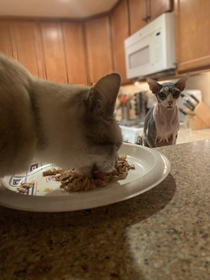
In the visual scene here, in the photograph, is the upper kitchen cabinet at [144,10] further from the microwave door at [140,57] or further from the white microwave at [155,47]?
the microwave door at [140,57]

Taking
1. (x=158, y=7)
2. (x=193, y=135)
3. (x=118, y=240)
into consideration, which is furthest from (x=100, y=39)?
(x=118, y=240)

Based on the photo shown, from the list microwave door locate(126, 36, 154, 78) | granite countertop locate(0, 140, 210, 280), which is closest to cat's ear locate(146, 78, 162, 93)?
granite countertop locate(0, 140, 210, 280)

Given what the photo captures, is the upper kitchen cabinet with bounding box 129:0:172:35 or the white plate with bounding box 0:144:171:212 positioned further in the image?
the upper kitchen cabinet with bounding box 129:0:172:35

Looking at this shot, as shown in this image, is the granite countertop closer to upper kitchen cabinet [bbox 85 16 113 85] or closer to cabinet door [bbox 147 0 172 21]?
cabinet door [bbox 147 0 172 21]

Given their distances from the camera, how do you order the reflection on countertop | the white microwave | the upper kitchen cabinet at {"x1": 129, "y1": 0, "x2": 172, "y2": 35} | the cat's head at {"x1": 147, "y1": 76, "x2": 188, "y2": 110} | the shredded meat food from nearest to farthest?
the shredded meat food, the cat's head at {"x1": 147, "y1": 76, "x2": 188, "y2": 110}, the reflection on countertop, the white microwave, the upper kitchen cabinet at {"x1": 129, "y1": 0, "x2": 172, "y2": 35}

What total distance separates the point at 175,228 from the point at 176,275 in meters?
0.13

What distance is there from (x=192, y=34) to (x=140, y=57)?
0.85m

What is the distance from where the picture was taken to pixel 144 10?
8.70 ft

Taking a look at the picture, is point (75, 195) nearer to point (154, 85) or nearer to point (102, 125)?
point (102, 125)

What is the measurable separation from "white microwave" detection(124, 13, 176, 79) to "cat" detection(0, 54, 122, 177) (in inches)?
77.3

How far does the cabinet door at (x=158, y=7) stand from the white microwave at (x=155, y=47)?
148 millimetres

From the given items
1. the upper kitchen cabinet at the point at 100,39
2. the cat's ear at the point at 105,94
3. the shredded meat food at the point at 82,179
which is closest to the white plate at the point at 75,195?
the shredded meat food at the point at 82,179

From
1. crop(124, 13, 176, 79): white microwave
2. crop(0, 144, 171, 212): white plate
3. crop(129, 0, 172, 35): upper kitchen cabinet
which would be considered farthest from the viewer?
crop(129, 0, 172, 35): upper kitchen cabinet

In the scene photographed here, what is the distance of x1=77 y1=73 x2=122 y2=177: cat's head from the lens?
1.71 ft
